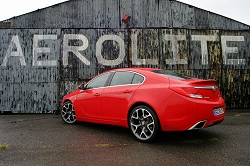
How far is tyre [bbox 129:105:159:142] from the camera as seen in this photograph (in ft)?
12.5

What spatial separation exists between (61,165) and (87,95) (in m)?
2.45

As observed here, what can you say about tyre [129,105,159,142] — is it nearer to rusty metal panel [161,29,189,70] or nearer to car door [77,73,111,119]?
car door [77,73,111,119]

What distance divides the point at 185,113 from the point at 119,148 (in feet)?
4.22

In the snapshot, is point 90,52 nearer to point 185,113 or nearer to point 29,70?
point 29,70

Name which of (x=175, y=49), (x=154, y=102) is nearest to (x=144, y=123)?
(x=154, y=102)

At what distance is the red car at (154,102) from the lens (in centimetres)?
357

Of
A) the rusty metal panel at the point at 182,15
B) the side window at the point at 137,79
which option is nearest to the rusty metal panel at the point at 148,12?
the rusty metal panel at the point at 182,15

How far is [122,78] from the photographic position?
4621mm

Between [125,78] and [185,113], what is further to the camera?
[125,78]

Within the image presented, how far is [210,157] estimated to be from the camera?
123 inches

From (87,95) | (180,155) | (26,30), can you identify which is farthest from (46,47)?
(180,155)

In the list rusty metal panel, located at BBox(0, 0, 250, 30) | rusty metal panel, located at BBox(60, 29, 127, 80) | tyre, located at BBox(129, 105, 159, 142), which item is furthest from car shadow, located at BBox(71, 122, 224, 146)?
rusty metal panel, located at BBox(0, 0, 250, 30)

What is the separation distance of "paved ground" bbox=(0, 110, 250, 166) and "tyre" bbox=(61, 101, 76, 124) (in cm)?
71

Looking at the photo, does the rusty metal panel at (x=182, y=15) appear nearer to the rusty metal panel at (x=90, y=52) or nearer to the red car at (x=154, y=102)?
the rusty metal panel at (x=90, y=52)
